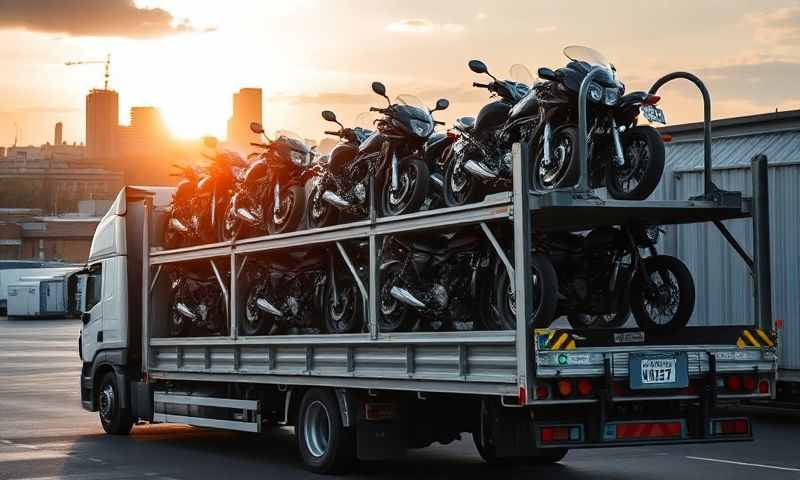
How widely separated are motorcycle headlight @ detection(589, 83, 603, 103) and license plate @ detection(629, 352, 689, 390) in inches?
81.9

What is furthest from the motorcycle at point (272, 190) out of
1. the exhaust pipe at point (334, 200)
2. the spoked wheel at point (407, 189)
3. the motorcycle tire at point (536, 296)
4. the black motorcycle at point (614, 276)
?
the motorcycle tire at point (536, 296)

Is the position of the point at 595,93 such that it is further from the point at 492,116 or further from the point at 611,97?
the point at 492,116

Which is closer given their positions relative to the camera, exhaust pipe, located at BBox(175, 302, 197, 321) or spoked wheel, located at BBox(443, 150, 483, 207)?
spoked wheel, located at BBox(443, 150, 483, 207)

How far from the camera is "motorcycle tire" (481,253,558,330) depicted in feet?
33.1

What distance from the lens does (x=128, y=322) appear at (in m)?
16.7

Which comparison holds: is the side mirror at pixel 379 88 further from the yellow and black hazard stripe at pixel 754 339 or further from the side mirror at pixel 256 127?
the yellow and black hazard stripe at pixel 754 339

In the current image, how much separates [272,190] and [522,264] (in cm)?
521

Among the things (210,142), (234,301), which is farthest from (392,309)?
(210,142)

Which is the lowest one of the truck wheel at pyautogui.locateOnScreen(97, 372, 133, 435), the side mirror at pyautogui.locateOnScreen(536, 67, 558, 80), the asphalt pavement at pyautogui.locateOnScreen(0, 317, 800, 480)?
the asphalt pavement at pyautogui.locateOnScreen(0, 317, 800, 480)

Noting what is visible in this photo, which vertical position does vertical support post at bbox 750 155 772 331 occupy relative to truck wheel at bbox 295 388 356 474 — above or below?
above

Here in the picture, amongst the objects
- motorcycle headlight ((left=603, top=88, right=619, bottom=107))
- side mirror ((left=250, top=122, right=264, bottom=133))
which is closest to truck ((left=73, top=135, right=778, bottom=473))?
motorcycle headlight ((left=603, top=88, right=619, bottom=107))

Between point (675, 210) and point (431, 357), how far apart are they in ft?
7.49

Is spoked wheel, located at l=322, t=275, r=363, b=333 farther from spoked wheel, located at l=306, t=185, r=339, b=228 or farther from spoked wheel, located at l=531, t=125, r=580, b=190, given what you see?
spoked wheel, located at l=531, t=125, r=580, b=190

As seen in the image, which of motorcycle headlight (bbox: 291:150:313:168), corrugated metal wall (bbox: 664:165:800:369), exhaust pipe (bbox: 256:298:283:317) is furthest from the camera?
corrugated metal wall (bbox: 664:165:800:369)
